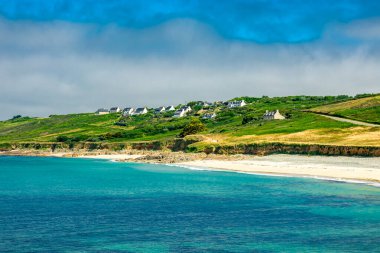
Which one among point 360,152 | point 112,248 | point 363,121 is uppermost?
point 363,121

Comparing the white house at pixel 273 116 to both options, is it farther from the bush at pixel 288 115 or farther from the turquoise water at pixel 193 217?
the turquoise water at pixel 193 217

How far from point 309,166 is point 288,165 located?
5187mm

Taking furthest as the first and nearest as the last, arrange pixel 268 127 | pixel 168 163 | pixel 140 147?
pixel 140 147
pixel 268 127
pixel 168 163

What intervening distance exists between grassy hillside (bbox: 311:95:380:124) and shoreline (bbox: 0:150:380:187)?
42.0 meters

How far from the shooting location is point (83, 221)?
3881cm

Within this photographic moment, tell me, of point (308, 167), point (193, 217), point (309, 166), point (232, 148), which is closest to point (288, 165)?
point (309, 166)

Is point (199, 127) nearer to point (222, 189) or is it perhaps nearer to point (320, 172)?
point (320, 172)

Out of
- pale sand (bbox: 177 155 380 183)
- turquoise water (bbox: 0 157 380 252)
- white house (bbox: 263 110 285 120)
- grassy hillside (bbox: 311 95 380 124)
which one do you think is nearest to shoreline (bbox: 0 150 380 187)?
pale sand (bbox: 177 155 380 183)

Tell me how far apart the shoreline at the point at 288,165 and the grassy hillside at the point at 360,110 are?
4199cm

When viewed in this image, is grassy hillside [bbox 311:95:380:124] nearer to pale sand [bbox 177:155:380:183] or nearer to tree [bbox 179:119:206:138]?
tree [bbox 179:119:206:138]

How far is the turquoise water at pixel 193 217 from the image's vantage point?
31219 mm

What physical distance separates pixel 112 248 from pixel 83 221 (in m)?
9.31

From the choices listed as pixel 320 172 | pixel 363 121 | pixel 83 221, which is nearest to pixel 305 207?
pixel 83 221

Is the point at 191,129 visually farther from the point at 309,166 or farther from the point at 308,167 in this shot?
the point at 308,167
